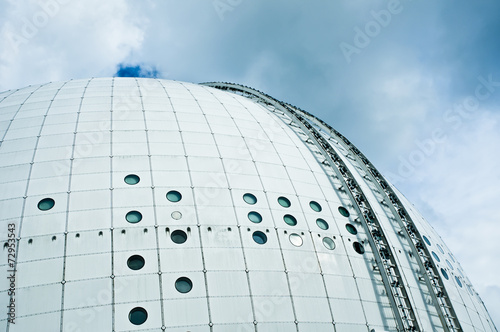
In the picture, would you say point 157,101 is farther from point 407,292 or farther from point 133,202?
point 407,292

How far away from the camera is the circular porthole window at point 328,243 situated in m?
18.8

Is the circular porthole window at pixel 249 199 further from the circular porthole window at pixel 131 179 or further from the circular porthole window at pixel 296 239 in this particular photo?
the circular porthole window at pixel 131 179

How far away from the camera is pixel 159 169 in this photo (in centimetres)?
1958

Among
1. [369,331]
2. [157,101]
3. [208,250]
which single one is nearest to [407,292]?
[369,331]

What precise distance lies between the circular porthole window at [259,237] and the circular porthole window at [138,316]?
5.37 meters

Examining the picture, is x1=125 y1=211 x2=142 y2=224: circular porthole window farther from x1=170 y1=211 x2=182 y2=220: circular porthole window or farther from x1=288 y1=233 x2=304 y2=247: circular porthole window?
x1=288 y1=233 x2=304 y2=247: circular porthole window

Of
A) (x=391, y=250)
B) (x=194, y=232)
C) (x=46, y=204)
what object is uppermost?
(x=46, y=204)

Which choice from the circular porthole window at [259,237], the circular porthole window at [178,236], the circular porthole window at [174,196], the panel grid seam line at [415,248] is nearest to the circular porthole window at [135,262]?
the circular porthole window at [178,236]

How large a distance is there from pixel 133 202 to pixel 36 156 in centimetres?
596

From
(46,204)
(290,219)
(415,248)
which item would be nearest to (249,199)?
(290,219)

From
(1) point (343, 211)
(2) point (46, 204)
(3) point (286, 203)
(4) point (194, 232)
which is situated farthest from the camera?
(1) point (343, 211)

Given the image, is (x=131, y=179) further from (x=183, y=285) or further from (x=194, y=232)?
(x=183, y=285)

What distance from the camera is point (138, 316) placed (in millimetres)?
14445

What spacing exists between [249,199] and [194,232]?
3.36m
